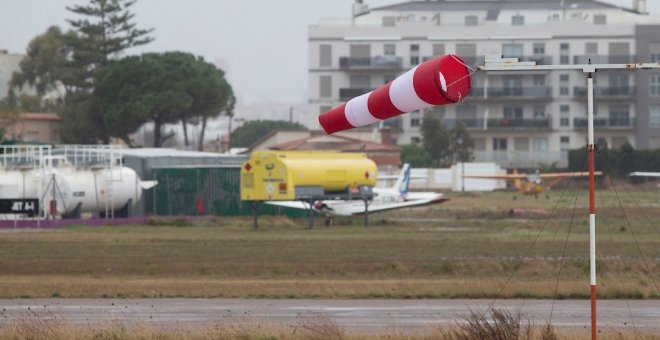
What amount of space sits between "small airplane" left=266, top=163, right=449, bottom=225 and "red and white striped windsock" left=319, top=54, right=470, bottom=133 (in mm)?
43777

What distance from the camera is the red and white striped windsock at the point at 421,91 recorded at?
14523 millimetres

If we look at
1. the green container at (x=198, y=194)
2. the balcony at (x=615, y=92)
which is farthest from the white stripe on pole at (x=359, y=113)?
the balcony at (x=615, y=92)

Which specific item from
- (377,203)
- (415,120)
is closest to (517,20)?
(415,120)

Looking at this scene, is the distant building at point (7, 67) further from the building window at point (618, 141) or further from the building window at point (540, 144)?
the building window at point (618, 141)

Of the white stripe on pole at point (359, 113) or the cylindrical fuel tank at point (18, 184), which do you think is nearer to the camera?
the white stripe on pole at point (359, 113)

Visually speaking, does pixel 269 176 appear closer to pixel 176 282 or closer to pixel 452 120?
pixel 176 282

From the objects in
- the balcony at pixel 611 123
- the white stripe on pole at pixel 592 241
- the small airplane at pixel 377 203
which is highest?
the balcony at pixel 611 123

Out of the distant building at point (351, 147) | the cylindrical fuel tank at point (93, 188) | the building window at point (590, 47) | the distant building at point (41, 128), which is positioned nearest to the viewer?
the cylindrical fuel tank at point (93, 188)

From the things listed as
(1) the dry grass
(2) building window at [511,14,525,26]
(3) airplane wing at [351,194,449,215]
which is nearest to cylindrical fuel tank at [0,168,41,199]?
(3) airplane wing at [351,194,449,215]

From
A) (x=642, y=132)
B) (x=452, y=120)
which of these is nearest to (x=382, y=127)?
(x=452, y=120)

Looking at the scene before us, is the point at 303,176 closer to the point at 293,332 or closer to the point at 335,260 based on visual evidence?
the point at 335,260

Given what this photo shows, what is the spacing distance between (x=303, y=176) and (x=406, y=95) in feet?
145

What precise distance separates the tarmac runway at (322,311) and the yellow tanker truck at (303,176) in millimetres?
31601

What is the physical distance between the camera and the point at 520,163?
113812 millimetres
